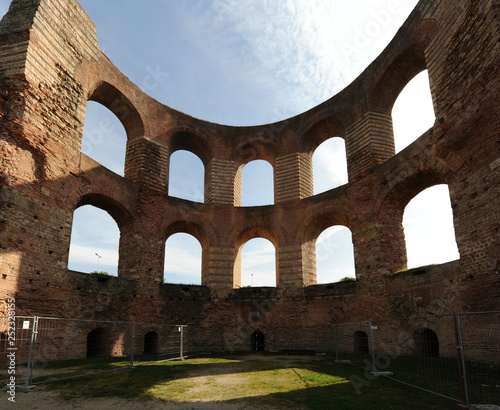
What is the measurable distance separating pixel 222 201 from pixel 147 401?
598 inches

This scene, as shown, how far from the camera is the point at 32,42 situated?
1292cm

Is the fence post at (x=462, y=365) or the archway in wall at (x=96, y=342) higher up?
the fence post at (x=462, y=365)

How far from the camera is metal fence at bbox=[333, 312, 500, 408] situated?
647 cm

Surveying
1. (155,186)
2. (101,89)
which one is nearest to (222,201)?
(155,186)

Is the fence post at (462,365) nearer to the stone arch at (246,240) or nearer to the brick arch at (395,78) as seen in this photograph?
the brick arch at (395,78)

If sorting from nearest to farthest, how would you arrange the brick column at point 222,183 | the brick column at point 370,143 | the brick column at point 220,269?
the brick column at point 370,143 < the brick column at point 220,269 < the brick column at point 222,183

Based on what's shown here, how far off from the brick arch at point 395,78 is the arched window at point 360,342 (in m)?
10.9

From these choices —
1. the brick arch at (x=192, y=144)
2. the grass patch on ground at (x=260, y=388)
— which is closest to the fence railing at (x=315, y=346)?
the grass patch on ground at (x=260, y=388)

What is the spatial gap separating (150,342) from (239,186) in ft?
34.6

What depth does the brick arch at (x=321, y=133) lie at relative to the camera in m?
20.3

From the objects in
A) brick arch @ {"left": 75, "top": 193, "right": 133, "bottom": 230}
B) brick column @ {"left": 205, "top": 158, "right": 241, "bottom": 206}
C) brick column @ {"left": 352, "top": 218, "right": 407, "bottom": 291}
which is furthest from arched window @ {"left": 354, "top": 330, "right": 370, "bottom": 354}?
brick arch @ {"left": 75, "top": 193, "right": 133, "bottom": 230}

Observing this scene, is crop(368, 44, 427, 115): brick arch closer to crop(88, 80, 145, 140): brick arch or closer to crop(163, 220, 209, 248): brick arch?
crop(163, 220, 209, 248): brick arch

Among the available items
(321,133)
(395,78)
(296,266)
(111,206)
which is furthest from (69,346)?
(395,78)

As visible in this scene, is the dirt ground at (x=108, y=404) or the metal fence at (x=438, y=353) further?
the metal fence at (x=438, y=353)
